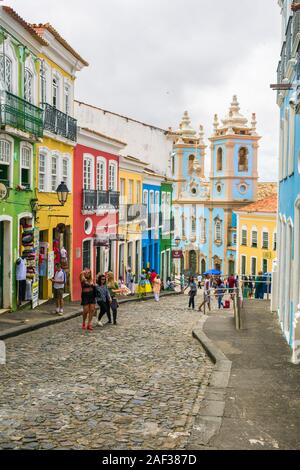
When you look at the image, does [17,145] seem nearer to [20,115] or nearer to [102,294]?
[20,115]

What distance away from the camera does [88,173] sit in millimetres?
25188

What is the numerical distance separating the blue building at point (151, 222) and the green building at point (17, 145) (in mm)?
16225

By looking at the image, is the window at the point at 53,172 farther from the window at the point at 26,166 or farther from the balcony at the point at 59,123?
the window at the point at 26,166

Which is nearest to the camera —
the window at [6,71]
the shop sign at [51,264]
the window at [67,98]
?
the window at [6,71]

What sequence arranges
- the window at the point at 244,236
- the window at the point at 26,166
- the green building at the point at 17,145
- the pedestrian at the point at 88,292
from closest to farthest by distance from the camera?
the pedestrian at the point at 88,292, the green building at the point at 17,145, the window at the point at 26,166, the window at the point at 244,236

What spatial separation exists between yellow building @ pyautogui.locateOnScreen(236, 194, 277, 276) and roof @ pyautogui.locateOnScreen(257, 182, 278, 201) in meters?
13.2

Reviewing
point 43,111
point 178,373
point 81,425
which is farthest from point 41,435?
point 43,111

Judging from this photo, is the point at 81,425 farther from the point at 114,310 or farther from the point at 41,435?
the point at 114,310

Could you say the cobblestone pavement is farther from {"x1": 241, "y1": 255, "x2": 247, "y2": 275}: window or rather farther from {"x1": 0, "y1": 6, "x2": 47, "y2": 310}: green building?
{"x1": 241, "y1": 255, "x2": 247, "y2": 275}: window

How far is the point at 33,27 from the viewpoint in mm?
19219

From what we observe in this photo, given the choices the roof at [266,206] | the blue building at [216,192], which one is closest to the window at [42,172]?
the roof at [266,206]

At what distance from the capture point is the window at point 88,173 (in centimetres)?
2476

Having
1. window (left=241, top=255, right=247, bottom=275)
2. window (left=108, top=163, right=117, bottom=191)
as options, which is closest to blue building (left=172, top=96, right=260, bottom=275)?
window (left=241, top=255, right=247, bottom=275)

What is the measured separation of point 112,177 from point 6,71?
1176 cm
